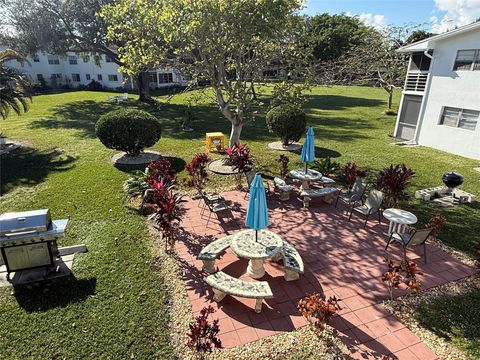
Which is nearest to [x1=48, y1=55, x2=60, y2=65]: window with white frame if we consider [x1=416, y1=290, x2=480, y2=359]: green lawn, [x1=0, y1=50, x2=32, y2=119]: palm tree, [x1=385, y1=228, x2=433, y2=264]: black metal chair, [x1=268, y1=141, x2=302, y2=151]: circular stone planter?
[x1=0, y1=50, x2=32, y2=119]: palm tree

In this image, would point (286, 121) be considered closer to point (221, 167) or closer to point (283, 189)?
point (221, 167)

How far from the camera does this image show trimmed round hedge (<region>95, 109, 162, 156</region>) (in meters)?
13.4

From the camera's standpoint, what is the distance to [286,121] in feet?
53.5

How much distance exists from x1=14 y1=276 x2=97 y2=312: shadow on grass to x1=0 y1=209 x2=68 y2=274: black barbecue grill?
50cm

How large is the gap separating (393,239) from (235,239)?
4.51m

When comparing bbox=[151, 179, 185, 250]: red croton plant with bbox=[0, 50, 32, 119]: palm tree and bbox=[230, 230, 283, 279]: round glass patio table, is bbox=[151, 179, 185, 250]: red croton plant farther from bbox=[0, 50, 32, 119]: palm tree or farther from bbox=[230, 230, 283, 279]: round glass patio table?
bbox=[0, 50, 32, 119]: palm tree

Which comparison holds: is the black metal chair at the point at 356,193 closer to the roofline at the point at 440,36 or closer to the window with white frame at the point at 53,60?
the roofline at the point at 440,36

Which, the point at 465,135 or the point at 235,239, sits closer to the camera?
the point at 235,239

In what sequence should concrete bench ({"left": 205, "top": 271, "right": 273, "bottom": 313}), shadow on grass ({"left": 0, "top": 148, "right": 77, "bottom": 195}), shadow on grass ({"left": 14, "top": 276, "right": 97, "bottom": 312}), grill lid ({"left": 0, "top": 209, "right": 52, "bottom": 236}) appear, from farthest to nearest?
shadow on grass ({"left": 0, "top": 148, "right": 77, "bottom": 195}) < grill lid ({"left": 0, "top": 209, "right": 52, "bottom": 236}) < shadow on grass ({"left": 14, "top": 276, "right": 97, "bottom": 312}) < concrete bench ({"left": 205, "top": 271, "right": 273, "bottom": 313})

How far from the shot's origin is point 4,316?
582 cm

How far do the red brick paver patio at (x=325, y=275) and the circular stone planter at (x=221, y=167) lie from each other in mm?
2937

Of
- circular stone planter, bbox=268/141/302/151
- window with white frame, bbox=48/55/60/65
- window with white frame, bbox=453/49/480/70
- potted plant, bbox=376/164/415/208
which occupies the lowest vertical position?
circular stone planter, bbox=268/141/302/151

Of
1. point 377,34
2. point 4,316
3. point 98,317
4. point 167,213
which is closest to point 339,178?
point 167,213

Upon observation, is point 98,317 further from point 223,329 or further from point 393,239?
point 393,239
